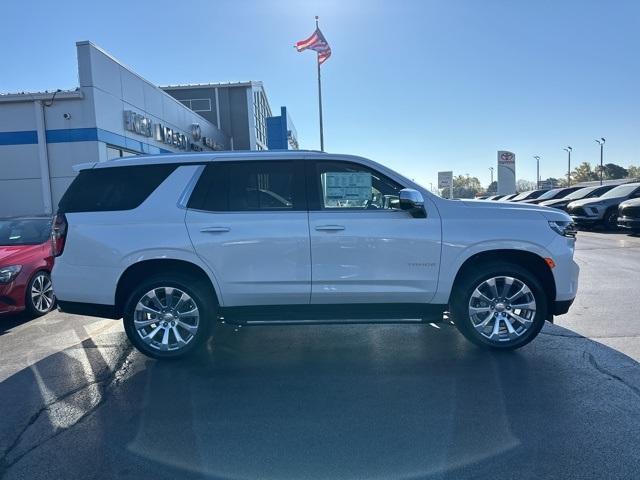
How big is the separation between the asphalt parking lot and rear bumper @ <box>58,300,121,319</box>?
0.49 m

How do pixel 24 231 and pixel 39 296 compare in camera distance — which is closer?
pixel 39 296

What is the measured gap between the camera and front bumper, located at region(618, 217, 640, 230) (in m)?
14.3

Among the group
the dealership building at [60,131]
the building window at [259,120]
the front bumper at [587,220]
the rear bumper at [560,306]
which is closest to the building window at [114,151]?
the dealership building at [60,131]

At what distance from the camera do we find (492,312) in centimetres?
483

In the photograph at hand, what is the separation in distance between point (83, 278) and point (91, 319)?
2.21m

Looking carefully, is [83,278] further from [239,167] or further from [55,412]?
[239,167]

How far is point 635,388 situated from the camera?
3982 mm

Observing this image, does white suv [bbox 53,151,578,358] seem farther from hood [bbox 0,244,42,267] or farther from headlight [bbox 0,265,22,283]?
hood [bbox 0,244,42,267]

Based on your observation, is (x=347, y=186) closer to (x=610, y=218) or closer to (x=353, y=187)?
(x=353, y=187)

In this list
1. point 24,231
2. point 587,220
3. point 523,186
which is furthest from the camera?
point 523,186

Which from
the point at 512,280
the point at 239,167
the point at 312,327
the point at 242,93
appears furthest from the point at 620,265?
the point at 242,93

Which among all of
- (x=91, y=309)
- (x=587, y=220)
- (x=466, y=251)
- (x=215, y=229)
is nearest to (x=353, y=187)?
(x=466, y=251)

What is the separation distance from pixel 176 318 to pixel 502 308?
10.3 feet

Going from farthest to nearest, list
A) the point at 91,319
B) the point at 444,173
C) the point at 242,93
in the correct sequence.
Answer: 1. the point at 242,93
2. the point at 444,173
3. the point at 91,319
